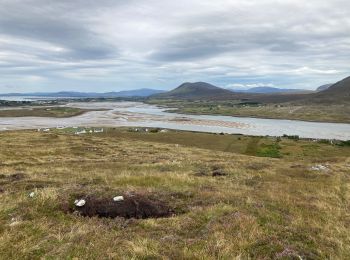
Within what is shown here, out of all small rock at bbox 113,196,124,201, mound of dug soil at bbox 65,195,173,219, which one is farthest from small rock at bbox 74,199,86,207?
small rock at bbox 113,196,124,201

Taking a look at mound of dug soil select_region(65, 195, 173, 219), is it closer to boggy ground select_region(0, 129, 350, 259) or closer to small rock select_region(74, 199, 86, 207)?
small rock select_region(74, 199, 86, 207)

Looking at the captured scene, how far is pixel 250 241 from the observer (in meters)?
10.5

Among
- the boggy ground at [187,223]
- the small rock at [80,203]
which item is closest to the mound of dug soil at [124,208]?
the small rock at [80,203]

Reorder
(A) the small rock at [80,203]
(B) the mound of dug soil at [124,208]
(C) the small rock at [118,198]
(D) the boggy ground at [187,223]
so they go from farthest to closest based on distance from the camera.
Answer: (C) the small rock at [118,198] → (A) the small rock at [80,203] → (B) the mound of dug soil at [124,208] → (D) the boggy ground at [187,223]

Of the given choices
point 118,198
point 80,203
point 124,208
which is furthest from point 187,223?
point 80,203

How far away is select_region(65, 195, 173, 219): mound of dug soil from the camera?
1365 cm

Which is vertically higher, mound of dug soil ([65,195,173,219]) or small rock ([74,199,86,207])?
small rock ([74,199,86,207])

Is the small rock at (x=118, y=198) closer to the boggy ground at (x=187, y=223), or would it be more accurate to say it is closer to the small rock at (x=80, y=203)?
the boggy ground at (x=187, y=223)

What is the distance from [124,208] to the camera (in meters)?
14.0

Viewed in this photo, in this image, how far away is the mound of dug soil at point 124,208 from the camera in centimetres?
1365

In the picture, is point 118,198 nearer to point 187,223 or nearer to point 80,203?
point 80,203

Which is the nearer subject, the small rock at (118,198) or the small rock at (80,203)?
the small rock at (80,203)

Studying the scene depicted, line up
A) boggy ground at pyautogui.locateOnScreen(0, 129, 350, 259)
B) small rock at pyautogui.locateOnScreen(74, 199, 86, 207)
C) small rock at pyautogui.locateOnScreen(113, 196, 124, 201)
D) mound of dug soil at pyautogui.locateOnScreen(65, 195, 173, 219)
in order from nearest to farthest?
boggy ground at pyautogui.locateOnScreen(0, 129, 350, 259), mound of dug soil at pyautogui.locateOnScreen(65, 195, 173, 219), small rock at pyautogui.locateOnScreen(74, 199, 86, 207), small rock at pyautogui.locateOnScreen(113, 196, 124, 201)

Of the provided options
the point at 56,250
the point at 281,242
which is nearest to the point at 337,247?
the point at 281,242
